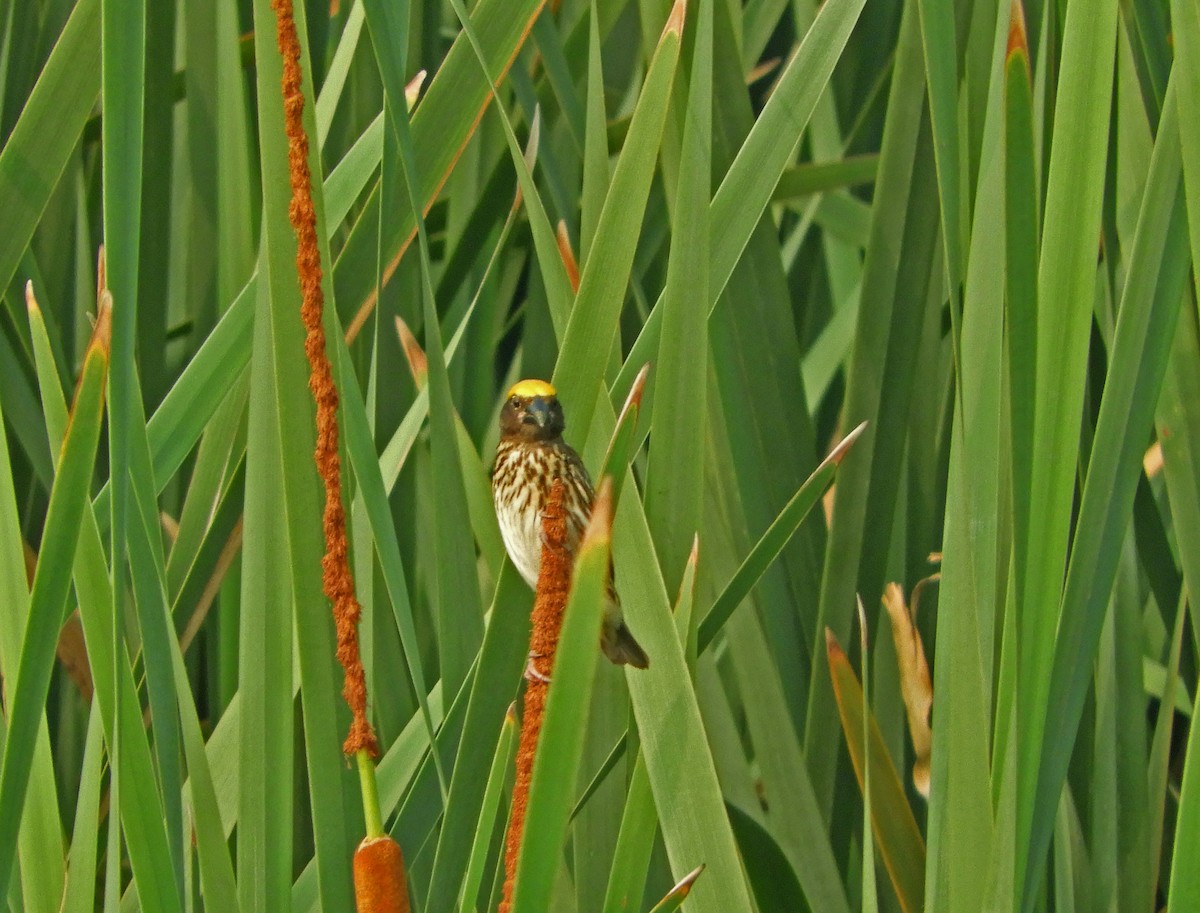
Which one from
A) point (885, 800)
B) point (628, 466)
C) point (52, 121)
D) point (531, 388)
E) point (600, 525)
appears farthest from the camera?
point (531, 388)

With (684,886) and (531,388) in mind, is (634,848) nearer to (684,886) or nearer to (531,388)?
(684,886)

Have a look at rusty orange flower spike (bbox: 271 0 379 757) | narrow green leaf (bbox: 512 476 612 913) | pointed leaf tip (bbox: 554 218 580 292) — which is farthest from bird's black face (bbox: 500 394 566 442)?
narrow green leaf (bbox: 512 476 612 913)

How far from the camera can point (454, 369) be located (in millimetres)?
1256

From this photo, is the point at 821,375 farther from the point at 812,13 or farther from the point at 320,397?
the point at 320,397

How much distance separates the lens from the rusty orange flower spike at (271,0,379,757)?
2.28 ft

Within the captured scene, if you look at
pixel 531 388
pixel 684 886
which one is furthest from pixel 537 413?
pixel 684 886

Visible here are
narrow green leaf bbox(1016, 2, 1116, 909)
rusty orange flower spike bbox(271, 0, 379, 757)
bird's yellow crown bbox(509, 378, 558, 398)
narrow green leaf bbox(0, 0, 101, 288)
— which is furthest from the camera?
bird's yellow crown bbox(509, 378, 558, 398)

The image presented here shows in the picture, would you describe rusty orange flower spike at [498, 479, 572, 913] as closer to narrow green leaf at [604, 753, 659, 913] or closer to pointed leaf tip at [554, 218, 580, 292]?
narrow green leaf at [604, 753, 659, 913]

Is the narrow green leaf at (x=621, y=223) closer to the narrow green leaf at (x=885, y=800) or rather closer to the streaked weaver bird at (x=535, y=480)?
the streaked weaver bird at (x=535, y=480)

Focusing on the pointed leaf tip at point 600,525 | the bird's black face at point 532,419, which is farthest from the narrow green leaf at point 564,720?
the bird's black face at point 532,419

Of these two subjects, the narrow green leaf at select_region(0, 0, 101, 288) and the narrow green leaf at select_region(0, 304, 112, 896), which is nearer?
the narrow green leaf at select_region(0, 304, 112, 896)

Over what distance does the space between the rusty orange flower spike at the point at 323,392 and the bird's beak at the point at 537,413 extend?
48cm

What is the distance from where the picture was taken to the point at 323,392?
70cm

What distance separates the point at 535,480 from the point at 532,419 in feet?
0.72
